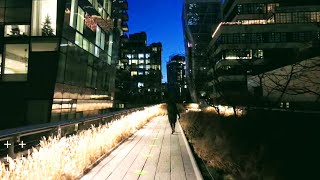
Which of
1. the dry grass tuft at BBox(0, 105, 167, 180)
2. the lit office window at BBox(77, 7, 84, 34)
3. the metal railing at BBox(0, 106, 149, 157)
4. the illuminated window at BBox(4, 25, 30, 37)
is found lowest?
the dry grass tuft at BBox(0, 105, 167, 180)

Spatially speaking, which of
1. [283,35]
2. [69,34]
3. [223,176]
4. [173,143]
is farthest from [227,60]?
[223,176]

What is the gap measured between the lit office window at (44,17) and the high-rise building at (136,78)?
4159 cm

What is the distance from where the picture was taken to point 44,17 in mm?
28062

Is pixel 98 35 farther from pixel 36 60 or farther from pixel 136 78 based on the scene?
pixel 136 78

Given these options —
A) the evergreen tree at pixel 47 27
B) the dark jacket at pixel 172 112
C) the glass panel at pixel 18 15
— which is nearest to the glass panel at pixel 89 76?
the evergreen tree at pixel 47 27

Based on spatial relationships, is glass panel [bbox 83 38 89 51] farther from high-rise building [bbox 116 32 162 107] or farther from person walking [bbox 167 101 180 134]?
high-rise building [bbox 116 32 162 107]

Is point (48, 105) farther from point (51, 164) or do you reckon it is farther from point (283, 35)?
point (283, 35)

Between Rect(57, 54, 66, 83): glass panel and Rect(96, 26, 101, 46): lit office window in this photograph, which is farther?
Rect(96, 26, 101, 46): lit office window

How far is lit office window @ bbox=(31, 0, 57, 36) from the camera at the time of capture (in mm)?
27891

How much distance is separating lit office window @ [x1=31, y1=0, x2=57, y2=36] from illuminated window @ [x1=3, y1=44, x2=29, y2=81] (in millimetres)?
1653

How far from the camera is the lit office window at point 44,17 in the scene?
27891 mm

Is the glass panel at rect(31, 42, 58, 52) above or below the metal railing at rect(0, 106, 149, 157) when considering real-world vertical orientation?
above

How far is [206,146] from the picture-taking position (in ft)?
36.3

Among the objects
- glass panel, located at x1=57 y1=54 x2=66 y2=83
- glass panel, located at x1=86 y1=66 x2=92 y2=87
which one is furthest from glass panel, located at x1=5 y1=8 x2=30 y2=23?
glass panel, located at x1=86 y1=66 x2=92 y2=87
